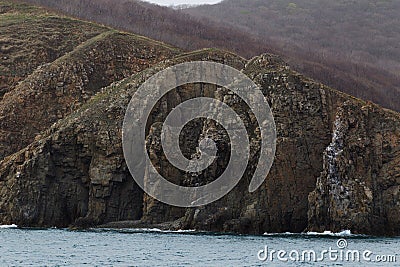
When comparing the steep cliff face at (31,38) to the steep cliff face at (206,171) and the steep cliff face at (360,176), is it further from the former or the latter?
the steep cliff face at (360,176)

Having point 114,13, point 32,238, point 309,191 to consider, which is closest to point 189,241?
point 32,238

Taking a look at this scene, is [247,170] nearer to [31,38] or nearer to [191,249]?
[191,249]

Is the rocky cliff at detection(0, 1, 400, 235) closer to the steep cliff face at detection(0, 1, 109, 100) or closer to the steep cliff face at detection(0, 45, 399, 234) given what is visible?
the steep cliff face at detection(0, 45, 399, 234)

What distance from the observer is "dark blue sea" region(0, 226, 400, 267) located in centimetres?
5350

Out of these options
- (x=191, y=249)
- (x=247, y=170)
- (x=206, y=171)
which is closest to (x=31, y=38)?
(x=206, y=171)

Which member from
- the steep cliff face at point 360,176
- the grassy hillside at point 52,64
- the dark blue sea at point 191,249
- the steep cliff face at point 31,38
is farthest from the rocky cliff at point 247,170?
the steep cliff face at point 31,38

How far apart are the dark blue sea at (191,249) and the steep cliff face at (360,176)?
7.76 feet

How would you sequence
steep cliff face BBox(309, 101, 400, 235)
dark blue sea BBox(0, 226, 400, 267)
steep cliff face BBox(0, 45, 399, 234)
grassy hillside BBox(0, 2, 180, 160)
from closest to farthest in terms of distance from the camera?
dark blue sea BBox(0, 226, 400, 267)
steep cliff face BBox(309, 101, 400, 235)
steep cliff face BBox(0, 45, 399, 234)
grassy hillside BBox(0, 2, 180, 160)

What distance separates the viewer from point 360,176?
83.6 meters

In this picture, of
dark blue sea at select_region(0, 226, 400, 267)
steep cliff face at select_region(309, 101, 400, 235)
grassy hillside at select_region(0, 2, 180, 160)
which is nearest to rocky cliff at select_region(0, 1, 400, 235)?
steep cliff face at select_region(309, 101, 400, 235)

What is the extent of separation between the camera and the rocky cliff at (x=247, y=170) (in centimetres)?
8206

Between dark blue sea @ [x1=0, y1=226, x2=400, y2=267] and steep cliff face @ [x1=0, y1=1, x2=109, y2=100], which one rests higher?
steep cliff face @ [x1=0, y1=1, x2=109, y2=100]

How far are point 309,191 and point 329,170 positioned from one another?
374cm

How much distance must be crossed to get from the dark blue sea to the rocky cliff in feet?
12.5
